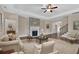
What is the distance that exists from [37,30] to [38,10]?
15.7 inches

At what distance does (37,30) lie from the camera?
8.21 ft

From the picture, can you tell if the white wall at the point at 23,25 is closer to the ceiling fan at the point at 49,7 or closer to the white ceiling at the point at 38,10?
the white ceiling at the point at 38,10

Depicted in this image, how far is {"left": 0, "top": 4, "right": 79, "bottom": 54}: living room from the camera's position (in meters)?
2.44

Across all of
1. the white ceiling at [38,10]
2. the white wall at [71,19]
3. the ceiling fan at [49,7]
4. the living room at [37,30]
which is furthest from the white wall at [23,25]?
the white wall at [71,19]

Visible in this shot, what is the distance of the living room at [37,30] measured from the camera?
2441mm

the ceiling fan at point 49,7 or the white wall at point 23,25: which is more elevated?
the ceiling fan at point 49,7

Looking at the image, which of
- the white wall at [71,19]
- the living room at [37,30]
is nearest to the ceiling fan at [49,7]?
the living room at [37,30]

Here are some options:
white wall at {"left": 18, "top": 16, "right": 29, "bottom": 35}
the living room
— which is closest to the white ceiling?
the living room

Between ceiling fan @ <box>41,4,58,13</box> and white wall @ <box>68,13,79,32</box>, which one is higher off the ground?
ceiling fan @ <box>41,4,58,13</box>

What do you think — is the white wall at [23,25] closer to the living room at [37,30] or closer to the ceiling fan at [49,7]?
the living room at [37,30]

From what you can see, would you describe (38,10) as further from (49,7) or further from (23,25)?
(23,25)

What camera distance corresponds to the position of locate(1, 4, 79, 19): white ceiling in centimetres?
245

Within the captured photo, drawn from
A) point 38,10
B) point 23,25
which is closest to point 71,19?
point 38,10

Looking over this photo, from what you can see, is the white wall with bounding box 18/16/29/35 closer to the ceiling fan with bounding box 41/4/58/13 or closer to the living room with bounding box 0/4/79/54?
the living room with bounding box 0/4/79/54
